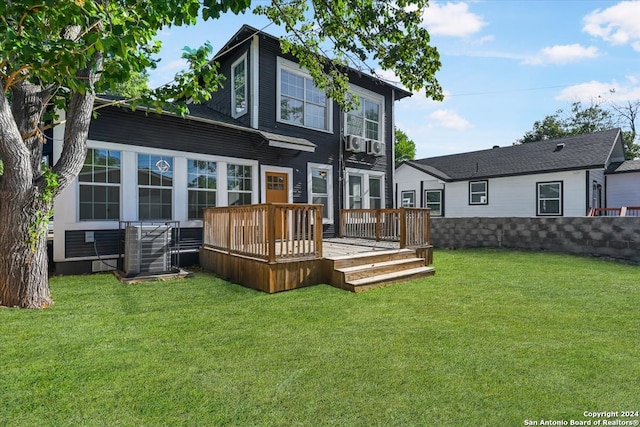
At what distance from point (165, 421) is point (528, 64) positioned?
1680cm

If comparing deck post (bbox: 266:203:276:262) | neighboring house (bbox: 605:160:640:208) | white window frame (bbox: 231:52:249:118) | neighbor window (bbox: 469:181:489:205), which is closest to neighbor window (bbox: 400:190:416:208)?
neighbor window (bbox: 469:181:489:205)

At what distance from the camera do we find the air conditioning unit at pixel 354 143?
10.2 m

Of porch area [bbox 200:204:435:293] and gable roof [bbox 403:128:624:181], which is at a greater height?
gable roof [bbox 403:128:624:181]

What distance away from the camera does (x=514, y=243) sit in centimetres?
1006

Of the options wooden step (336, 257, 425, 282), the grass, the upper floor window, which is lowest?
the grass

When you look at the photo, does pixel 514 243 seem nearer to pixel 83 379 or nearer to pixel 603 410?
pixel 603 410

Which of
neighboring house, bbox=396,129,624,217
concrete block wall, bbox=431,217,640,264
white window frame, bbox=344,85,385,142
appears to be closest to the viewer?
concrete block wall, bbox=431,217,640,264

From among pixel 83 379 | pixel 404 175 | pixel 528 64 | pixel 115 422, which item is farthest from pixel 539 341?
pixel 404 175

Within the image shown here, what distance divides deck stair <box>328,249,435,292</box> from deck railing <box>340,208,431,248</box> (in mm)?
469

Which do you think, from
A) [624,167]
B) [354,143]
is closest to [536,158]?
[624,167]

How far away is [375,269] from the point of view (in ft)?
19.1

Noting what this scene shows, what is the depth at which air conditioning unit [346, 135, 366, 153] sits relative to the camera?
33.5 ft

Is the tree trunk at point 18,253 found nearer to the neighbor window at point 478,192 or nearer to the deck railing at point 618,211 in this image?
the deck railing at point 618,211

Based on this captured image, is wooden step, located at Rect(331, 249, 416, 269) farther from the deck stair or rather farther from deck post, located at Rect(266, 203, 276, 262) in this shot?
deck post, located at Rect(266, 203, 276, 262)
